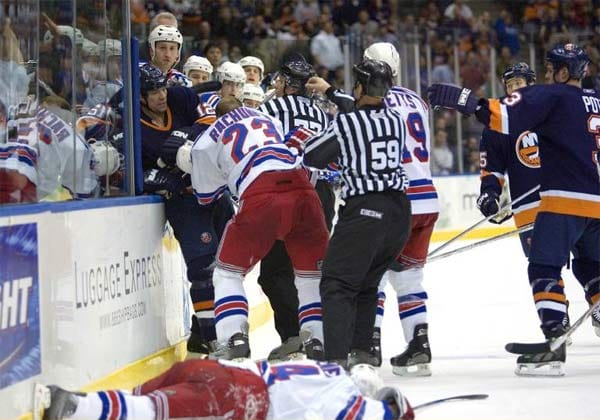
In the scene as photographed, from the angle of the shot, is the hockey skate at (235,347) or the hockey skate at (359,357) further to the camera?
the hockey skate at (359,357)

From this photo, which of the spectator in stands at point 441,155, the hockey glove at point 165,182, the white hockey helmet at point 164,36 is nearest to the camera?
the hockey glove at point 165,182

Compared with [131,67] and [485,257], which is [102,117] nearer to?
[131,67]

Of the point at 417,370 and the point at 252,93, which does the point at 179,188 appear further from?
the point at 252,93

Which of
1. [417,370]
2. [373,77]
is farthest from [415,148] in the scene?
[417,370]

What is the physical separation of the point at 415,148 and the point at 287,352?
1.07 metres

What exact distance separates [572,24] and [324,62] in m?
4.66

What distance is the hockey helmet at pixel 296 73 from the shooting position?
588 cm

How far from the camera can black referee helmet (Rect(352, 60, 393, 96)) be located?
5.09 metres

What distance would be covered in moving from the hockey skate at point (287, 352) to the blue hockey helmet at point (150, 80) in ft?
4.17

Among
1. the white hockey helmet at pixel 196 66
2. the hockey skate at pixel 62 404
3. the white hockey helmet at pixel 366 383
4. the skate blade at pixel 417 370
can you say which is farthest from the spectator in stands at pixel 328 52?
the hockey skate at pixel 62 404

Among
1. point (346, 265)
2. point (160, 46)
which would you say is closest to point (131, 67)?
point (160, 46)

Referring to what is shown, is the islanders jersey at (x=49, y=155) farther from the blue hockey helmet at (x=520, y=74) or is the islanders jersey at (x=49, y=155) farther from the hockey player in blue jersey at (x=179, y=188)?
the blue hockey helmet at (x=520, y=74)

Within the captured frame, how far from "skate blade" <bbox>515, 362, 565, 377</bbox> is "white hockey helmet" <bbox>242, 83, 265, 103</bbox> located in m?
2.35

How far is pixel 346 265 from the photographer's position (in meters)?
5.00
